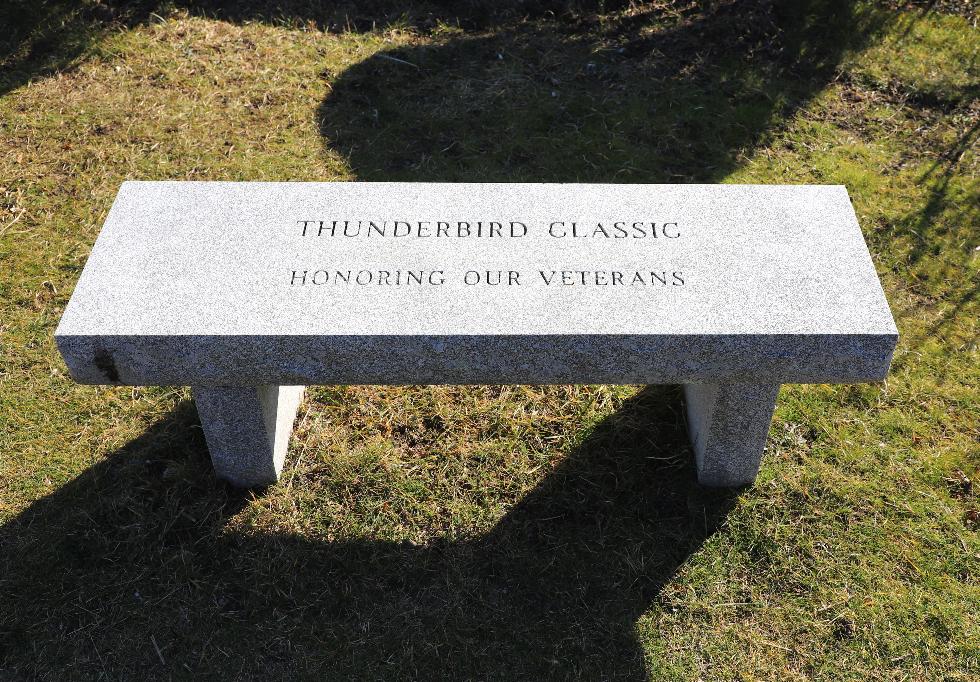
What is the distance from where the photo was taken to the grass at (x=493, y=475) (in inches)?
108

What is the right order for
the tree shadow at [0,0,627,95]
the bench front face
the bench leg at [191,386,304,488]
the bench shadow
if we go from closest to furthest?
1. the bench front face
2. the bench shadow
3. the bench leg at [191,386,304,488]
4. the tree shadow at [0,0,627,95]

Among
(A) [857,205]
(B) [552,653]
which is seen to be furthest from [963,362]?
(B) [552,653]

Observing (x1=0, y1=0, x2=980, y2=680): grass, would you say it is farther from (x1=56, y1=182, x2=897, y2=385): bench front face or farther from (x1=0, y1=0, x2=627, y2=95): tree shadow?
(x1=56, y1=182, x2=897, y2=385): bench front face

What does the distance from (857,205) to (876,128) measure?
2.77 feet

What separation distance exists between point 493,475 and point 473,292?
993mm

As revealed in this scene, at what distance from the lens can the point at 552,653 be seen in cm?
270

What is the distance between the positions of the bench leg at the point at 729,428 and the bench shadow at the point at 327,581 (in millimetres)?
95

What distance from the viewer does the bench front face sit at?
7.72 ft

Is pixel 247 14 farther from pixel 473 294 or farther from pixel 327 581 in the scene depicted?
pixel 327 581

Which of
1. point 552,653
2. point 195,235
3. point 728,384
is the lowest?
point 552,653

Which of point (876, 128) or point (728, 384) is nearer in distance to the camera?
point (728, 384)

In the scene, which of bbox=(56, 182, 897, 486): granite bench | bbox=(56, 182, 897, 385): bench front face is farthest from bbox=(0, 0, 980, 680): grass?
bbox=(56, 182, 897, 385): bench front face

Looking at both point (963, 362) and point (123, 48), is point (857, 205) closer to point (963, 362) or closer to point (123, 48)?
point (963, 362)

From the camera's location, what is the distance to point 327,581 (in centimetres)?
287
